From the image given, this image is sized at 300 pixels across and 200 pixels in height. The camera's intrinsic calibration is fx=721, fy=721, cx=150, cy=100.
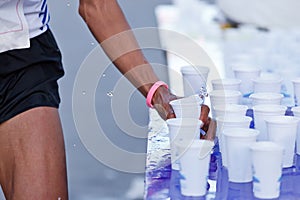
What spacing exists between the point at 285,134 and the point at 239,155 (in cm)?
16

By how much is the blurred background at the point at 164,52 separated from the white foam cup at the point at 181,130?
4.21 feet

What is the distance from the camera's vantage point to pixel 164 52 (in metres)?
4.23

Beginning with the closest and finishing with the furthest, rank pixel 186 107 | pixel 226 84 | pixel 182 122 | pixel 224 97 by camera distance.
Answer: pixel 182 122 < pixel 186 107 < pixel 224 97 < pixel 226 84

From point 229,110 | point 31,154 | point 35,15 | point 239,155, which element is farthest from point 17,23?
point 239,155

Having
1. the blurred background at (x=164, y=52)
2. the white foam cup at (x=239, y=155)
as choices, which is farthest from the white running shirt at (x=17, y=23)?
the blurred background at (x=164, y=52)

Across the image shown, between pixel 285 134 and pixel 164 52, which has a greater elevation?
pixel 164 52

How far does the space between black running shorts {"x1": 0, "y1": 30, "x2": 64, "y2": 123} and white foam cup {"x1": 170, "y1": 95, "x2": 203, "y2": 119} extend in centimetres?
37

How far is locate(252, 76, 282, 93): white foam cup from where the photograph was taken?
232 cm

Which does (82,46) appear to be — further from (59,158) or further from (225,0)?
(59,158)


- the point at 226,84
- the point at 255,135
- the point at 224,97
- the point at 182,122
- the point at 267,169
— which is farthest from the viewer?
the point at 226,84

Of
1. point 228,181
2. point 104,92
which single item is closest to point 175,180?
point 228,181

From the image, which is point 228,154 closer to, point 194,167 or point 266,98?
point 194,167

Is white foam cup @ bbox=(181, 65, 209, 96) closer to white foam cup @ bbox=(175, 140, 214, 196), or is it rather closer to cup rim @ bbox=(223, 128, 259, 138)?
cup rim @ bbox=(223, 128, 259, 138)

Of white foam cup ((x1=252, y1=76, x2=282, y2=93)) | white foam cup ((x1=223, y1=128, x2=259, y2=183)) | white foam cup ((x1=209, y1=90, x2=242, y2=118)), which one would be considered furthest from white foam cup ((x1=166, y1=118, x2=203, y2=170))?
white foam cup ((x1=252, y1=76, x2=282, y2=93))
